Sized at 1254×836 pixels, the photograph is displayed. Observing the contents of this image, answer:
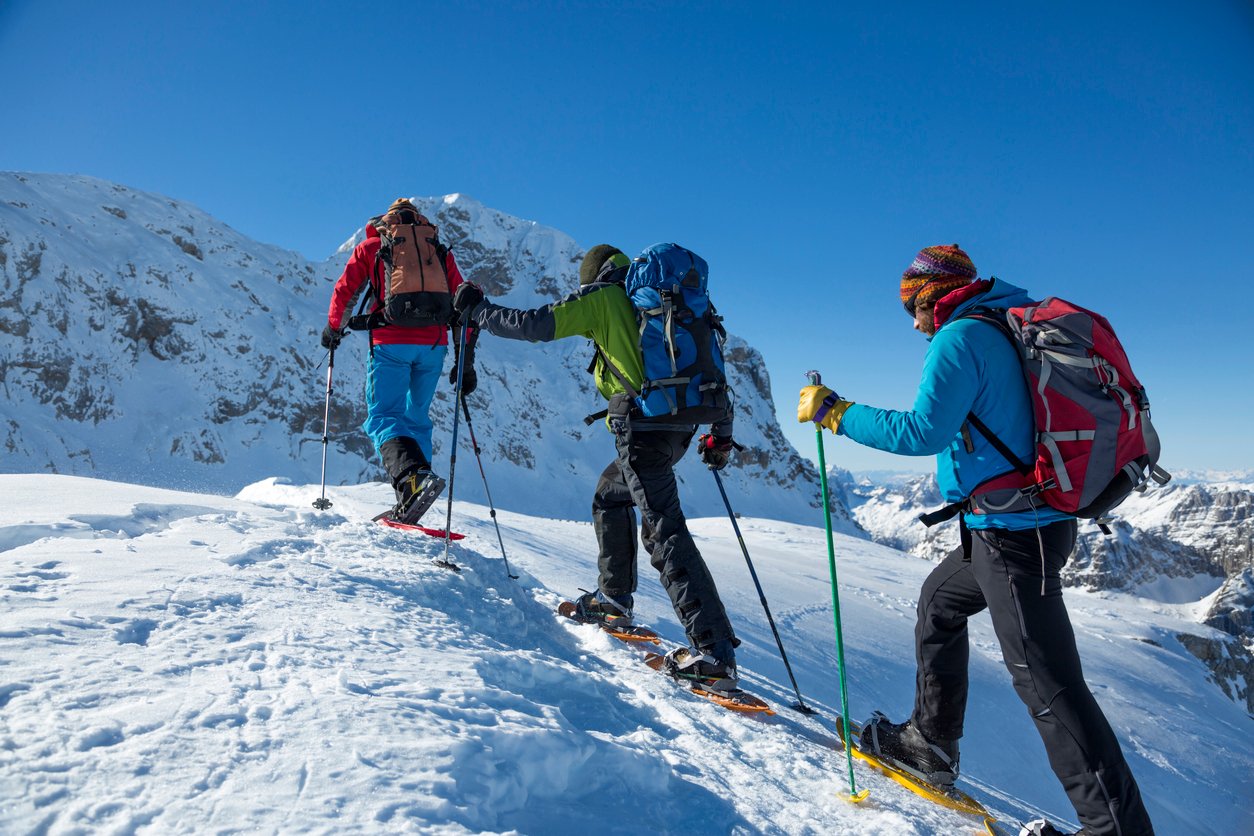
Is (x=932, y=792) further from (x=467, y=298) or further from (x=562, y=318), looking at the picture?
(x=467, y=298)

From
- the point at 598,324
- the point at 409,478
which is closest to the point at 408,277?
the point at 409,478

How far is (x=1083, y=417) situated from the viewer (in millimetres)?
2256

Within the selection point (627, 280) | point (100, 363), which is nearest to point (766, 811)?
point (627, 280)

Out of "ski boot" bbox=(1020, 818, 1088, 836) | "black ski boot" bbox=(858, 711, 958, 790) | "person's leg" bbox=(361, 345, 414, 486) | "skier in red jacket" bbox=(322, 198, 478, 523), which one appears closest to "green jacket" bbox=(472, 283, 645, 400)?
"skier in red jacket" bbox=(322, 198, 478, 523)

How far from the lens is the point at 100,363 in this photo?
118ft

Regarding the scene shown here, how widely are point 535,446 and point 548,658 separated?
166 feet

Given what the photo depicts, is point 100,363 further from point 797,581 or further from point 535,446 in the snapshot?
point 797,581

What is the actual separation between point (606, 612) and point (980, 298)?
257 centimetres

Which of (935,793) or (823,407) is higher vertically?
(823,407)

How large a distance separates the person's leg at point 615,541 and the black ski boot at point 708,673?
738 mm

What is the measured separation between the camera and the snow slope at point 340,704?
4.85 feet

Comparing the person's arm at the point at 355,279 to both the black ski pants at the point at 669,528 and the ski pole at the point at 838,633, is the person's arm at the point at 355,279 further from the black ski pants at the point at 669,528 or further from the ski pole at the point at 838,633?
the ski pole at the point at 838,633

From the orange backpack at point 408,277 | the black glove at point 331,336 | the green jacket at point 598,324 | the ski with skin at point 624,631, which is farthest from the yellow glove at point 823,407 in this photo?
the black glove at point 331,336

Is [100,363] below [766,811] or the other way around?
the other way around
